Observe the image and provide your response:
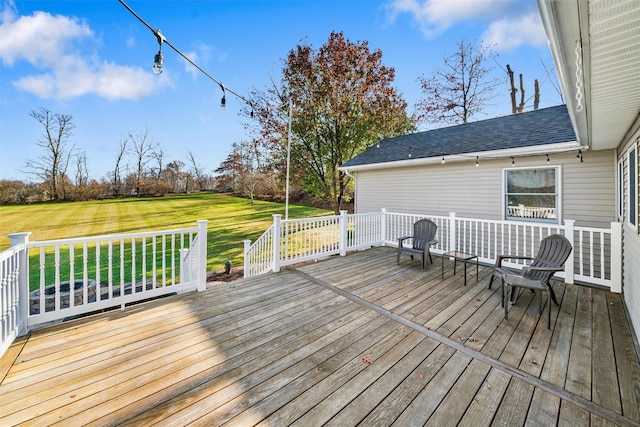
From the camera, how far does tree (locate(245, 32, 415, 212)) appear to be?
11344 millimetres

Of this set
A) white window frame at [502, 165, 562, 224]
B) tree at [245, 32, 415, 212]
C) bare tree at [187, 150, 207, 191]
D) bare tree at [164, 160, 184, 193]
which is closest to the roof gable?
white window frame at [502, 165, 562, 224]

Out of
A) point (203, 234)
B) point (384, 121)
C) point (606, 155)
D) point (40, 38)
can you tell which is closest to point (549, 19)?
point (203, 234)

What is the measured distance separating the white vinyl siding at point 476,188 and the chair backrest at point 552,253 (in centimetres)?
236

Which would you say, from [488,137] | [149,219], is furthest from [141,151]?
[488,137]

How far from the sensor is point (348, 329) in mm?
2896

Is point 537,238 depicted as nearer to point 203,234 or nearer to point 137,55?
point 203,234

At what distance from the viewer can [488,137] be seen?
682 cm

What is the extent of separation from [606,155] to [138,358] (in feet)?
26.4

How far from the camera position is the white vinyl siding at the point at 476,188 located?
5059 mm

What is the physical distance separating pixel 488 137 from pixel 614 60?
5.82 metres

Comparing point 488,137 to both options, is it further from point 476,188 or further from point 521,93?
point 521,93

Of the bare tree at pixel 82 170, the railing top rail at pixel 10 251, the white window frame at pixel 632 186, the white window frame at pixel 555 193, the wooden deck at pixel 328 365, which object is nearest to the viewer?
the wooden deck at pixel 328 365

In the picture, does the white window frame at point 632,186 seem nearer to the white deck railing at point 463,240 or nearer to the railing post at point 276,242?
the white deck railing at point 463,240

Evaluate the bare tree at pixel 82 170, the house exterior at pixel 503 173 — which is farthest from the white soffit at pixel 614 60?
the bare tree at pixel 82 170
